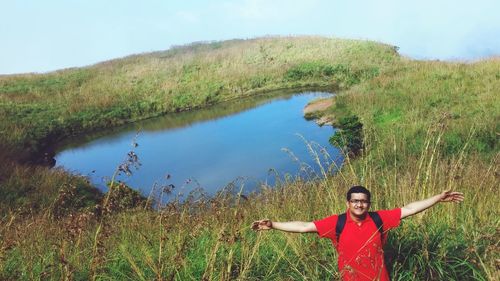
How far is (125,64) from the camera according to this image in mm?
39375

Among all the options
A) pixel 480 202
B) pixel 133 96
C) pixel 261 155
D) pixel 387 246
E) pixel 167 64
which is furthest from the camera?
pixel 167 64

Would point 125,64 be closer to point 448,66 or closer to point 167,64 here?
point 167,64

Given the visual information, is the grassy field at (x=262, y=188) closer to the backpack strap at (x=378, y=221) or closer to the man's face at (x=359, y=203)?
the backpack strap at (x=378, y=221)

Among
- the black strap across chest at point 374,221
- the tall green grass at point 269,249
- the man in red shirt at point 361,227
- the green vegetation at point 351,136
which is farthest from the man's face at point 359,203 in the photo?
the green vegetation at point 351,136

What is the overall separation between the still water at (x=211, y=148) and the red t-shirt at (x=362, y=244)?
675 cm

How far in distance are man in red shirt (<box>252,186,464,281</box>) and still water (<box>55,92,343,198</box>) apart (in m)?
6.74

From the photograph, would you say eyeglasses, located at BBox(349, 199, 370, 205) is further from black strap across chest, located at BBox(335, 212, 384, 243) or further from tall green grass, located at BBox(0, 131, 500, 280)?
tall green grass, located at BBox(0, 131, 500, 280)

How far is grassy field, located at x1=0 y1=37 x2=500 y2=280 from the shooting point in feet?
12.7

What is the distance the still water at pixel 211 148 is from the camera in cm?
1299

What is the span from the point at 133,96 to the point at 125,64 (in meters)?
14.3

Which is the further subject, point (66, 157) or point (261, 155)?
point (66, 157)

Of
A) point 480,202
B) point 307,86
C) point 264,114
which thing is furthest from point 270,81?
point 480,202

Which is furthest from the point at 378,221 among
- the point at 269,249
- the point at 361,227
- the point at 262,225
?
the point at 269,249

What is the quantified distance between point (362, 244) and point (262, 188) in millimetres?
4347
